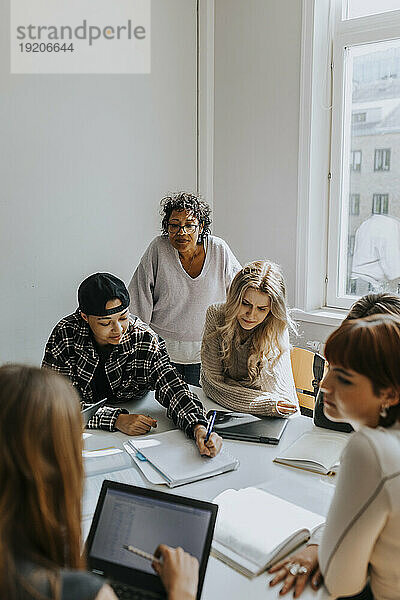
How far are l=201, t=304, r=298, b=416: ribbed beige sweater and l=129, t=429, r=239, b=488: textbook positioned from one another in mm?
289

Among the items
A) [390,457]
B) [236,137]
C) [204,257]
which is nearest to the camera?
[390,457]

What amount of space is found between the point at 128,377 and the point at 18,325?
3.57ft

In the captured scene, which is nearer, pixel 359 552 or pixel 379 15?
pixel 359 552

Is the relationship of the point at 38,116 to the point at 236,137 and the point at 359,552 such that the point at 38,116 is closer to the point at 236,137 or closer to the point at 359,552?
the point at 236,137

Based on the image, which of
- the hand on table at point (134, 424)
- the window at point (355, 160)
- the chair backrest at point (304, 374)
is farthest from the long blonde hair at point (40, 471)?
the window at point (355, 160)

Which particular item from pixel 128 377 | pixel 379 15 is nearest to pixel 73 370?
pixel 128 377

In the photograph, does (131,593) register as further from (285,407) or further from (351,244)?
(351,244)

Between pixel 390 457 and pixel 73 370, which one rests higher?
pixel 390 457

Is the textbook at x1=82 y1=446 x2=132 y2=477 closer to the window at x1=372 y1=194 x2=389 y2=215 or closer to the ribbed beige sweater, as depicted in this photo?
the ribbed beige sweater

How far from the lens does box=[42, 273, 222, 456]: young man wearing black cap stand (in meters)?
1.92

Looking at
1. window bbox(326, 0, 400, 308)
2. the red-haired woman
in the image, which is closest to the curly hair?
window bbox(326, 0, 400, 308)

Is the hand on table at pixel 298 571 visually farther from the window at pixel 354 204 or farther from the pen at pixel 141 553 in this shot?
the window at pixel 354 204

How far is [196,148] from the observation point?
11.8 feet

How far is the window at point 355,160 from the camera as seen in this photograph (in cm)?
309
